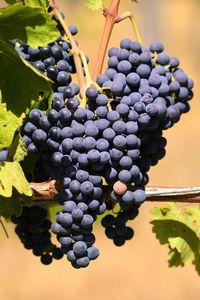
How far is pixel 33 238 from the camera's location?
5.32 feet

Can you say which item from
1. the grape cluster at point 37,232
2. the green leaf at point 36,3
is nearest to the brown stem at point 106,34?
the green leaf at point 36,3

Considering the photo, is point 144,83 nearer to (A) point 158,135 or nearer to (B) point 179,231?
(A) point 158,135

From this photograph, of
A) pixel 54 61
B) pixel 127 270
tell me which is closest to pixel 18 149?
pixel 54 61

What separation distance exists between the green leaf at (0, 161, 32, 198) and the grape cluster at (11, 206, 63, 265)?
12.7 inches

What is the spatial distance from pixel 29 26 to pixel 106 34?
0.27m

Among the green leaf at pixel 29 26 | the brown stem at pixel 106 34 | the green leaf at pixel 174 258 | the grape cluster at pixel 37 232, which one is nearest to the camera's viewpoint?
the green leaf at pixel 29 26

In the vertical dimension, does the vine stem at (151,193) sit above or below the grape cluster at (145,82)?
below

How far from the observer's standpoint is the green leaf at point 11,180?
126 cm

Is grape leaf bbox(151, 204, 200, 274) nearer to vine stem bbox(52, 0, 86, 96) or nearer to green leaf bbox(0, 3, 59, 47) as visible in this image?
vine stem bbox(52, 0, 86, 96)

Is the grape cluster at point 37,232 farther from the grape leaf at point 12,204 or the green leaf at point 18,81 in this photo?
the green leaf at point 18,81

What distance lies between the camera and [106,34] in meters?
1.45

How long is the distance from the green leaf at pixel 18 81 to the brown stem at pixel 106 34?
18 centimetres

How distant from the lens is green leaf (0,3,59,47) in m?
1.20

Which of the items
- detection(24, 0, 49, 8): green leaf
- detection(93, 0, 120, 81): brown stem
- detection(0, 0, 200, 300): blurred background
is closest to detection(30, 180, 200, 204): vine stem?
detection(93, 0, 120, 81): brown stem
